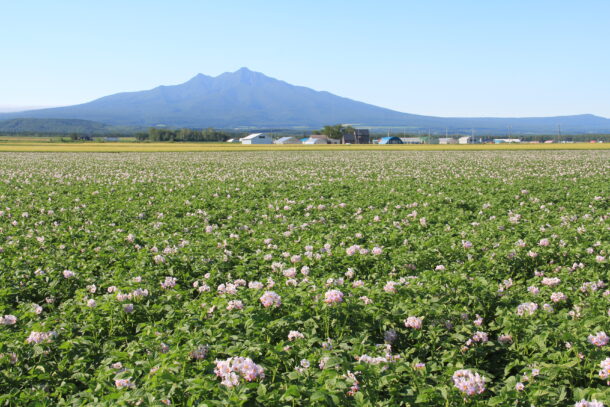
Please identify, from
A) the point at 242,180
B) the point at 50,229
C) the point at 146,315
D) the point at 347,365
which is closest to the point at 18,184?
the point at 242,180

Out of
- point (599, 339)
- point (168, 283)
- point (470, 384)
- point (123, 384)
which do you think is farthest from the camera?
point (168, 283)

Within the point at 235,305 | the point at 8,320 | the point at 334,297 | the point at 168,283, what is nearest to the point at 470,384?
the point at 334,297

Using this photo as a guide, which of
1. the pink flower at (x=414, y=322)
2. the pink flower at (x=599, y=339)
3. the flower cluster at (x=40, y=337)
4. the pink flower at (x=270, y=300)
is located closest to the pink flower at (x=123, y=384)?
the flower cluster at (x=40, y=337)

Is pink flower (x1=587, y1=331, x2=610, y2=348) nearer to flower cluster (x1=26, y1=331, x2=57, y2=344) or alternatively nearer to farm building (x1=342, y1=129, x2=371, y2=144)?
flower cluster (x1=26, y1=331, x2=57, y2=344)

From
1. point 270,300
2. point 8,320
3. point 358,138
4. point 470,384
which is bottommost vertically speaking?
point 470,384

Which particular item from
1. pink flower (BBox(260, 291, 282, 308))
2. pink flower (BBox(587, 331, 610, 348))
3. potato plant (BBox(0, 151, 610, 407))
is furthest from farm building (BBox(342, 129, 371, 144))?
pink flower (BBox(587, 331, 610, 348))

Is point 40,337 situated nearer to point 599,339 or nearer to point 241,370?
point 241,370

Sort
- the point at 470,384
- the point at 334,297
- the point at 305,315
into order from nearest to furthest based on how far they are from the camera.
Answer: the point at 470,384 → the point at 334,297 → the point at 305,315

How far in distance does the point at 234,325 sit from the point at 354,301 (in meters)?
1.33

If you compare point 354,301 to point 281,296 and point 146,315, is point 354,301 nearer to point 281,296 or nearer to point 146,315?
point 281,296

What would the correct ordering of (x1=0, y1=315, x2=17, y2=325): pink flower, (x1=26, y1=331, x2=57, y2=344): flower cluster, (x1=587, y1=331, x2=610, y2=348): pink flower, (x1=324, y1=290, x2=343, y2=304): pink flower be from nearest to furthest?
(x1=587, y1=331, x2=610, y2=348): pink flower → (x1=26, y1=331, x2=57, y2=344): flower cluster → (x1=324, y1=290, x2=343, y2=304): pink flower → (x1=0, y1=315, x2=17, y2=325): pink flower

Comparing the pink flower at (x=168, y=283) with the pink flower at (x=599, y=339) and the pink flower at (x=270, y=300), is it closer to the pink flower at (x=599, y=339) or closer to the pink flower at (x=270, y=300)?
the pink flower at (x=270, y=300)

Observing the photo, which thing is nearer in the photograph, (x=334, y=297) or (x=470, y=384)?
(x=470, y=384)

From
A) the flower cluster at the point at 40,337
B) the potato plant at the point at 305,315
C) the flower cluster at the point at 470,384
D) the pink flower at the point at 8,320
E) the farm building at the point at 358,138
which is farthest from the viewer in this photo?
the farm building at the point at 358,138
